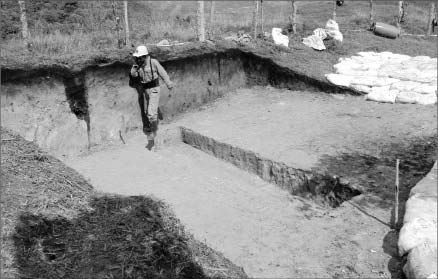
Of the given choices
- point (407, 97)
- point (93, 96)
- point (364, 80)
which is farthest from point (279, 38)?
point (93, 96)

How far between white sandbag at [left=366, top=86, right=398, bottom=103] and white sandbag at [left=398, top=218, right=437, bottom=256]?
5.44m

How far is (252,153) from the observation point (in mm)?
7598

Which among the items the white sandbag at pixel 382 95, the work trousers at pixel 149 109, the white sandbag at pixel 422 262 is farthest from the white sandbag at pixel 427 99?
the white sandbag at pixel 422 262

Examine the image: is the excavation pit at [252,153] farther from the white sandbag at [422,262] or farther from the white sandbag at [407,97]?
the white sandbag at [422,262]

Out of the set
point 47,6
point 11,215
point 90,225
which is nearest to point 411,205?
point 90,225

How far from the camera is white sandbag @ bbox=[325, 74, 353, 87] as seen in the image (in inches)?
412

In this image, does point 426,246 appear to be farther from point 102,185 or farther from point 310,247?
point 102,185

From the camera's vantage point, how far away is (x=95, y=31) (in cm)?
1050

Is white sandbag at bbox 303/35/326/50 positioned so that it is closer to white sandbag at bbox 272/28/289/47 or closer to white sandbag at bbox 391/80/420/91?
white sandbag at bbox 272/28/289/47

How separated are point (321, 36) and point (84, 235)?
9.31 meters

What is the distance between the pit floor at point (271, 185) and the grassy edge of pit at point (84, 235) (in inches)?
21.0

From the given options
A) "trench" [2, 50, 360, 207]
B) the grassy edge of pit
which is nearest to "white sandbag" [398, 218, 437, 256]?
the grassy edge of pit

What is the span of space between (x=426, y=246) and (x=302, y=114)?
5.35 meters

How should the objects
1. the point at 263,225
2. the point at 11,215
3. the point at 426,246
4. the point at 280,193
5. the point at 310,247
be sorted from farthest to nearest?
the point at 280,193 < the point at 263,225 < the point at 310,247 < the point at 11,215 < the point at 426,246
